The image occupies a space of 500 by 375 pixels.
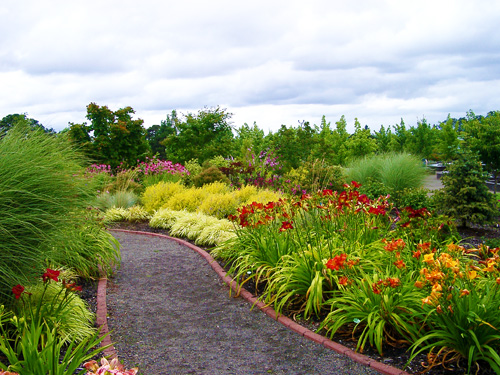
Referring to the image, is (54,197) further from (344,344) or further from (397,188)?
(397,188)

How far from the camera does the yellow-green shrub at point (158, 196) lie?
11.0 meters

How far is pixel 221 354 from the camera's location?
3.92 metres

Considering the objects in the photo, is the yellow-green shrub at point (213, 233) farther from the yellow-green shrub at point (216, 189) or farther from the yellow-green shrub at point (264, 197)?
the yellow-green shrub at point (216, 189)

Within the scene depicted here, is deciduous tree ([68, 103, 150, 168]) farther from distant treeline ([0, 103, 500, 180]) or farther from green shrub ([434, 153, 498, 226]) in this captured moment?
green shrub ([434, 153, 498, 226])

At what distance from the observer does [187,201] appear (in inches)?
412

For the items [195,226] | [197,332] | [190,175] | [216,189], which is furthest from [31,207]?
[190,175]

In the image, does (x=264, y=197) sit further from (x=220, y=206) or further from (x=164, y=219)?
(x=164, y=219)

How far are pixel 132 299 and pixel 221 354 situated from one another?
181 cm

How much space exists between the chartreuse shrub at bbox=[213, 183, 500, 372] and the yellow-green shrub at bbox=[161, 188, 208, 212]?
382cm

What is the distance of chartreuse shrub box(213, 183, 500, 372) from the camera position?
3.31m

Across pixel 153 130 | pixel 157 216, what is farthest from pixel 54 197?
pixel 153 130

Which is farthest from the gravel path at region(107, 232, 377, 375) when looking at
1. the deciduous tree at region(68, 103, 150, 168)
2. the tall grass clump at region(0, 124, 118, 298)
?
the deciduous tree at region(68, 103, 150, 168)

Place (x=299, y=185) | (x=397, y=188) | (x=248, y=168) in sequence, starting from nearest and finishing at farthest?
(x=299, y=185) → (x=397, y=188) → (x=248, y=168)

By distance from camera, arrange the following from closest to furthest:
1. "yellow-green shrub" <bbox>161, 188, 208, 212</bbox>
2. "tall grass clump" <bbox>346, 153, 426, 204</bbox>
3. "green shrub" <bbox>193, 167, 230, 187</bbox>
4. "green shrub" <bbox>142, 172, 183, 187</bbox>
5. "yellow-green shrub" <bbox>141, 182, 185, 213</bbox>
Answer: "yellow-green shrub" <bbox>161, 188, 208, 212</bbox> < "yellow-green shrub" <bbox>141, 182, 185, 213</bbox> < "tall grass clump" <bbox>346, 153, 426, 204</bbox> < "green shrub" <bbox>193, 167, 230, 187</bbox> < "green shrub" <bbox>142, 172, 183, 187</bbox>
